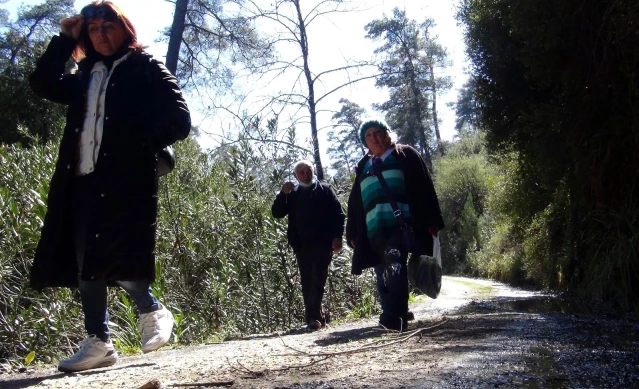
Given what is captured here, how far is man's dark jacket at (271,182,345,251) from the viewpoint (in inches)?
295

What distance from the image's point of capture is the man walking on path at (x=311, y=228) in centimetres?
740

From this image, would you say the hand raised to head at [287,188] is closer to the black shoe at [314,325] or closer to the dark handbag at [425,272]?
the black shoe at [314,325]

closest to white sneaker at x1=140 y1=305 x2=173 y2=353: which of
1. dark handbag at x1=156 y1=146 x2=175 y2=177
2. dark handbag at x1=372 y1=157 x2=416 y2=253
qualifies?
dark handbag at x1=156 y1=146 x2=175 y2=177

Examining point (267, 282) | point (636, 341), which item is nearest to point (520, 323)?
point (636, 341)

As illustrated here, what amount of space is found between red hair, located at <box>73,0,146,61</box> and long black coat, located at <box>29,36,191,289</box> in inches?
4.6

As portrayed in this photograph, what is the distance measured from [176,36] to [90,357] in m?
11.1

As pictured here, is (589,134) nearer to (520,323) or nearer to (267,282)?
(520,323)

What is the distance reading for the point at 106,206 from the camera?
142 inches

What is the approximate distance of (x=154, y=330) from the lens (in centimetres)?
379

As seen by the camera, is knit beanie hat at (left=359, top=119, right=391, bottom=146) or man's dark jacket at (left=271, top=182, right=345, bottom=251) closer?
knit beanie hat at (left=359, top=119, right=391, bottom=146)

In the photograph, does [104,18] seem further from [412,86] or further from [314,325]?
[412,86]

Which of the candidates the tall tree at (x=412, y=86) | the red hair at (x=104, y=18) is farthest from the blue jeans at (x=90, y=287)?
the tall tree at (x=412, y=86)

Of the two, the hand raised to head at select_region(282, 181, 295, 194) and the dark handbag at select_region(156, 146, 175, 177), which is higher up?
the hand raised to head at select_region(282, 181, 295, 194)

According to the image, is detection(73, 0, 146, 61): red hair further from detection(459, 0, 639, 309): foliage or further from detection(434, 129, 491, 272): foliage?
detection(434, 129, 491, 272): foliage
